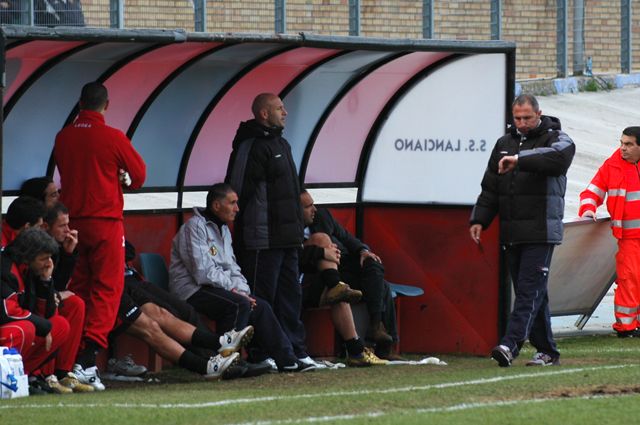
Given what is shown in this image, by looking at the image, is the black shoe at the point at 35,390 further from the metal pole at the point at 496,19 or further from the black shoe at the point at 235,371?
the metal pole at the point at 496,19

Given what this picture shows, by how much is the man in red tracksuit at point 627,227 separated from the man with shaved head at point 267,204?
11.5 ft

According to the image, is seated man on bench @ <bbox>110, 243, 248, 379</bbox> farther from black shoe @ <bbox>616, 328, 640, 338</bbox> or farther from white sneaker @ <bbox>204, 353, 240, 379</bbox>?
black shoe @ <bbox>616, 328, 640, 338</bbox>

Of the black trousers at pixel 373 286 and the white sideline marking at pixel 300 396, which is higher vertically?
the black trousers at pixel 373 286

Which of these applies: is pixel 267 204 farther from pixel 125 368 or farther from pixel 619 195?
pixel 619 195

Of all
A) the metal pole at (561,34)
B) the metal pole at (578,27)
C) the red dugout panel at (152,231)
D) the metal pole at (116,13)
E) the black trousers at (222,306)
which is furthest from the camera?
the metal pole at (578,27)

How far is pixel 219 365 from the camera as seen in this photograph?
10.3 m

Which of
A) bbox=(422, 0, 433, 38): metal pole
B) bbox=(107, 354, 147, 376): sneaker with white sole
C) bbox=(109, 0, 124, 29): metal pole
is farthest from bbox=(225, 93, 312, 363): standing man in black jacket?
bbox=(422, 0, 433, 38): metal pole

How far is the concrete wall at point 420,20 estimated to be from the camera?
18.9 meters

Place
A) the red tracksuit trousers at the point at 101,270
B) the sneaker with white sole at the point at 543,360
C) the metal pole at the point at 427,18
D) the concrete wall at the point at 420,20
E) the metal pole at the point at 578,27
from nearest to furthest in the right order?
the red tracksuit trousers at the point at 101,270 < the sneaker with white sole at the point at 543,360 < the concrete wall at the point at 420,20 < the metal pole at the point at 427,18 < the metal pole at the point at 578,27

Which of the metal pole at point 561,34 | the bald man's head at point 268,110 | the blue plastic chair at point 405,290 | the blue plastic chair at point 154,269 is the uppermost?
the metal pole at point 561,34

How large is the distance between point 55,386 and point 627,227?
5935 millimetres

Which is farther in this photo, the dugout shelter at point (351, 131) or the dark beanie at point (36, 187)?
the dugout shelter at point (351, 131)

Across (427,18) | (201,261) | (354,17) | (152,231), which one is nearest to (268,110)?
(201,261)

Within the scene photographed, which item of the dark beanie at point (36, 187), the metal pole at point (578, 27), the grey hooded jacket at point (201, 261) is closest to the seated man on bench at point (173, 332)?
the grey hooded jacket at point (201, 261)
